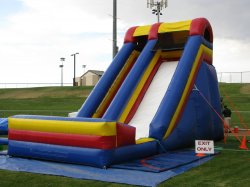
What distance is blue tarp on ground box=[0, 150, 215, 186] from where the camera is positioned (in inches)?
259

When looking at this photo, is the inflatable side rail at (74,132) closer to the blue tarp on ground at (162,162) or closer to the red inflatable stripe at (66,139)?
the red inflatable stripe at (66,139)

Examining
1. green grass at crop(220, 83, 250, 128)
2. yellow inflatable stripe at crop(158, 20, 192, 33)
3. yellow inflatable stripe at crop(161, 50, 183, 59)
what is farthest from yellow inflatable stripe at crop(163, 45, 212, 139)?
green grass at crop(220, 83, 250, 128)

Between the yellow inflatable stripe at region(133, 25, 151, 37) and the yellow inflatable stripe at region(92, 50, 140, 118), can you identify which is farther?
the yellow inflatable stripe at region(133, 25, 151, 37)

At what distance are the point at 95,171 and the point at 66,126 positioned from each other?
124 cm

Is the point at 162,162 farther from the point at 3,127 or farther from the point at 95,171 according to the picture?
the point at 3,127

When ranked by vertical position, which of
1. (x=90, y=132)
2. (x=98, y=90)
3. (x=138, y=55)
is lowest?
(x=90, y=132)

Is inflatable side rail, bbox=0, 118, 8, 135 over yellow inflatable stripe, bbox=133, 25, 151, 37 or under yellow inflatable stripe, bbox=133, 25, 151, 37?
under

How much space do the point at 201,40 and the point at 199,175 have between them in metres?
5.30

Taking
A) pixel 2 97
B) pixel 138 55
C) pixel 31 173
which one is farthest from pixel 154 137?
pixel 2 97

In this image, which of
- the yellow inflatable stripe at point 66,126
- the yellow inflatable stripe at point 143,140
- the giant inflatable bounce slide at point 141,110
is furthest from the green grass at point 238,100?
the yellow inflatable stripe at point 66,126

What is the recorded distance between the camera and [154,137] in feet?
30.1

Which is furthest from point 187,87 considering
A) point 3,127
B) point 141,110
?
point 3,127

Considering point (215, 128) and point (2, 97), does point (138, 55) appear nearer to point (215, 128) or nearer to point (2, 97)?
point (215, 128)

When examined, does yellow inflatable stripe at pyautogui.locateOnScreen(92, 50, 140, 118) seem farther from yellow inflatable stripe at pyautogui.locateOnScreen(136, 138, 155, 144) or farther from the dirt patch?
the dirt patch
